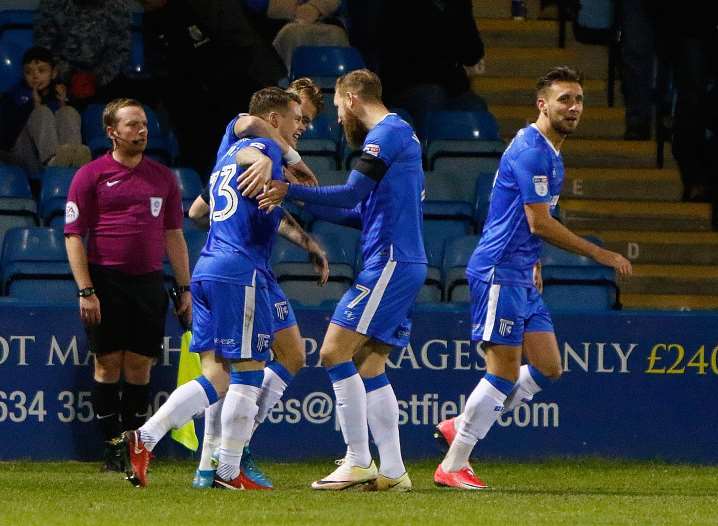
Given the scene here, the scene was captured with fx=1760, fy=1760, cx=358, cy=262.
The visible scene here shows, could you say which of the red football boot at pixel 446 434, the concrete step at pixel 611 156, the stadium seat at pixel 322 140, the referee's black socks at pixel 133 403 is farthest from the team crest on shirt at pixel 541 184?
the concrete step at pixel 611 156

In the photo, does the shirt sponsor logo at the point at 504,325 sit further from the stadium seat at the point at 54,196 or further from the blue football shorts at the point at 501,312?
the stadium seat at the point at 54,196

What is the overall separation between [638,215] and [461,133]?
1800 mm

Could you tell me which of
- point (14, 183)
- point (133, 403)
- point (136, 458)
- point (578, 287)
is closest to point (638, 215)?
point (578, 287)

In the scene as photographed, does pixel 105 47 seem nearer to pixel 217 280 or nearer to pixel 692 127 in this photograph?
pixel 692 127

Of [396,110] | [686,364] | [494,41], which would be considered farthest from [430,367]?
[494,41]

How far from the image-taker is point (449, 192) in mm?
12305

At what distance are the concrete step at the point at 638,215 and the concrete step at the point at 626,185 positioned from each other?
4.2 inches

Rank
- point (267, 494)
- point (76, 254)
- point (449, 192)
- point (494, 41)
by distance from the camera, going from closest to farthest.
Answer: point (267, 494), point (76, 254), point (449, 192), point (494, 41)

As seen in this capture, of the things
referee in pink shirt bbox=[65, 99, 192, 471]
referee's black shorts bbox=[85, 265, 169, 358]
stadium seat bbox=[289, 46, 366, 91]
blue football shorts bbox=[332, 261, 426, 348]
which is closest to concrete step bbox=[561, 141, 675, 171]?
stadium seat bbox=[289, 46, 366, 91]

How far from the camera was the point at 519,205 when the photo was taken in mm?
8633

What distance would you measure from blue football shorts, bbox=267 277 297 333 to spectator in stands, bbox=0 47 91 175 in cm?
399

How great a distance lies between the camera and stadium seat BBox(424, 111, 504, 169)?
42.3 ft

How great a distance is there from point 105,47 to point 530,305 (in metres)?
5.71

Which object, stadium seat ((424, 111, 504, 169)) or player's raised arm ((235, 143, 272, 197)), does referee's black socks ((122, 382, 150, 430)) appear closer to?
player's raised arm ((235, 143, 272, 197))
